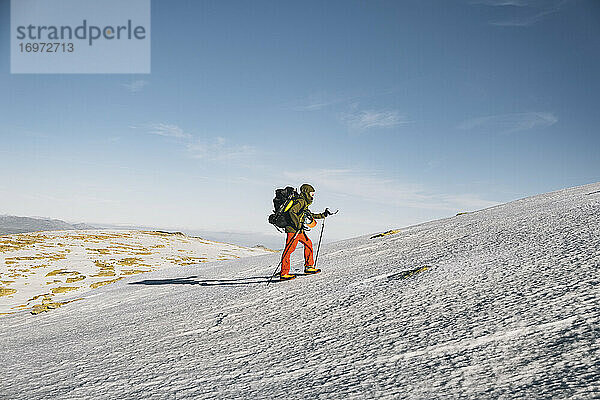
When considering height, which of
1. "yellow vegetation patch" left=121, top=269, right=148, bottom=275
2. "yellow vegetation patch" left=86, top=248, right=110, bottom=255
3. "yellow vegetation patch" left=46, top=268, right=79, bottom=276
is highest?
"yellow vegetation patch" left=86, top=248, right=110, bottom=255

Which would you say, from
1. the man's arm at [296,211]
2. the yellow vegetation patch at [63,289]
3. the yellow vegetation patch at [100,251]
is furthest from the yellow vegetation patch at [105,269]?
the man's arm at [296,211]

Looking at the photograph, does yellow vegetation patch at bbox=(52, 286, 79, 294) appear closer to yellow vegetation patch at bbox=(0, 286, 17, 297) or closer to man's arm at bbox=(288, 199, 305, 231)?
yellow vegetation patch at bbox=(0, 286, 17, 297)

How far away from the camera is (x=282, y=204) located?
396 inches

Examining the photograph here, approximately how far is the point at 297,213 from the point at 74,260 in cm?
2300

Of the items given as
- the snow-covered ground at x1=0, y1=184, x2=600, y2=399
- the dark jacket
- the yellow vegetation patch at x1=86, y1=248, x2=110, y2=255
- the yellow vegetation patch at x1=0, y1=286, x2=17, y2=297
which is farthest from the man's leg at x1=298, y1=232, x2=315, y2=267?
the yellow vegetation patch at x1=86, y1=248, x2=110, y2=255

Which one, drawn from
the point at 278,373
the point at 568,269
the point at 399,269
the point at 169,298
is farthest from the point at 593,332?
the point at 169,298

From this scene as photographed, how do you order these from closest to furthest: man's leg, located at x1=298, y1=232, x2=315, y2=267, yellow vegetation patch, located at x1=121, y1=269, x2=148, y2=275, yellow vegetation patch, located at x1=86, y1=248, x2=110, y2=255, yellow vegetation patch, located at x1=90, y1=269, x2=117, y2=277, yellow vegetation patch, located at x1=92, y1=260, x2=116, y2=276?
man's leg, located at x1=298, y1=232, x2=315, y2=267 → yellow vegetation patch, located at x1=90, y1=269, x2=117, y2=277 → yellow vegetation patch, located at x1=92, y1=260, x2=116, y2=276 → yellow vegetation patch, located at x1=121, y1=269, x2=148, y2=275 → yellow vegetation patch, located at x1=86, y1=248, x2=110, y2=255

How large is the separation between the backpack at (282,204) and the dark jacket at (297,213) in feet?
0.30

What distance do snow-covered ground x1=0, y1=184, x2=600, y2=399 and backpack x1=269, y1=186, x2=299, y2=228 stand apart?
1623 mm

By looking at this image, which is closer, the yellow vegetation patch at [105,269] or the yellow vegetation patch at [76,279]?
the yellow vegetation patch at [76,279]

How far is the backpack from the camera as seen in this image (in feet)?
32.3

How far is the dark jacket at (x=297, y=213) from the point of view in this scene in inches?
387

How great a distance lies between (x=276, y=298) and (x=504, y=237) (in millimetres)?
5469

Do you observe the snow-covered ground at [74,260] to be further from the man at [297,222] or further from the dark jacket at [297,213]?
the dark jacket at [297,213]
